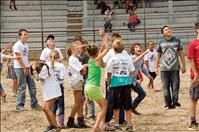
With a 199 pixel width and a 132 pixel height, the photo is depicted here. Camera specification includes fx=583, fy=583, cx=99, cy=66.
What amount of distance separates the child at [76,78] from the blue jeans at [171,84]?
235cm

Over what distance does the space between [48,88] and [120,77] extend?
1353mm

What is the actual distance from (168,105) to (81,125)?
250 centimetres

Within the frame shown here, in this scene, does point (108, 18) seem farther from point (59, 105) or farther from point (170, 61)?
point (59, 105)

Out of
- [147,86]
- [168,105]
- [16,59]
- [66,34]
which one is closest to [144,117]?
[168,105]

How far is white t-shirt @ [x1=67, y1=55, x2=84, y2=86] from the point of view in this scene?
10.2 m

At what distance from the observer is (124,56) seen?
9.93 metres

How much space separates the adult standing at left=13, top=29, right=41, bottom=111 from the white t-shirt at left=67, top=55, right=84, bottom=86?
2.26 metres

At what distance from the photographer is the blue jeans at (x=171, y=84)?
12125 millimetres

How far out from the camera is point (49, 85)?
10.4 m

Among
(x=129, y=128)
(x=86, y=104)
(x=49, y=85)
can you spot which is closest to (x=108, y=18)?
(x=86, y=104)

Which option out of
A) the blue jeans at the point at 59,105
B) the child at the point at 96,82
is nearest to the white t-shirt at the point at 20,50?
the blue jeans at the point at 59,105

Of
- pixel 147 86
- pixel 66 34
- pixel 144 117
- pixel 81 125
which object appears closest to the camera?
pixel 81 125

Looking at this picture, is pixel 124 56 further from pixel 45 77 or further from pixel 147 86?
pixel 147 86

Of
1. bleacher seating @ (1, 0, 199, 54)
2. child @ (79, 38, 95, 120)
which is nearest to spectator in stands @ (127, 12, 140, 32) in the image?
bleacher seating @ (1, 0, 199, 54)
